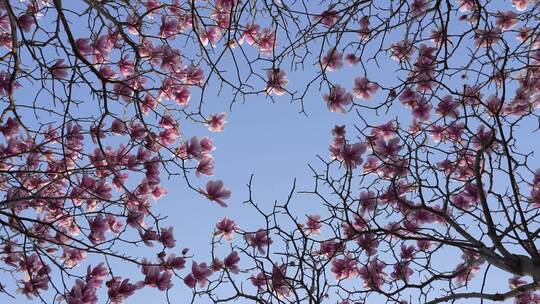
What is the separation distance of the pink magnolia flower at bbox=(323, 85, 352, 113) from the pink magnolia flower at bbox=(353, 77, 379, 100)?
0.34 meters

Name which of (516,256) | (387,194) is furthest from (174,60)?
(516,256)

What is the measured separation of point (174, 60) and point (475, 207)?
7.95 ft

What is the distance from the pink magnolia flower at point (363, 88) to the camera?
13.9 ft

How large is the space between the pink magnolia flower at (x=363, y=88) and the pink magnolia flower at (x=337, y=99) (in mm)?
338

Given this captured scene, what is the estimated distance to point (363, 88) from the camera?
4.25 m

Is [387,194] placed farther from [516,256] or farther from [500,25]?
[500,25]

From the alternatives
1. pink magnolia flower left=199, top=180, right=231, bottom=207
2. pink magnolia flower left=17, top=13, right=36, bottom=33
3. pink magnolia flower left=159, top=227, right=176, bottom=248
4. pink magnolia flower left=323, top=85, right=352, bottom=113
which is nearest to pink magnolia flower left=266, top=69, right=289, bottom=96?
pink magnolia flower left=323, top=85, right=352, bottom=113

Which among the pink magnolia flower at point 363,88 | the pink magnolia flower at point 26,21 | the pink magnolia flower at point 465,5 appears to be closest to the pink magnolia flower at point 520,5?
the pink magnolia flower at point 465,5

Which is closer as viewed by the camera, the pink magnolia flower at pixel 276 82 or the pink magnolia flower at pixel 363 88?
the pink magnolia flower at pixel 276 82

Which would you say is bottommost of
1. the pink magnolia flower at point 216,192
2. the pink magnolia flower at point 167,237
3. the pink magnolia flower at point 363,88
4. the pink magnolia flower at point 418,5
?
the pink magnolia flower at point 167,237

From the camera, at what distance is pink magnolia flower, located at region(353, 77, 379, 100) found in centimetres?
424

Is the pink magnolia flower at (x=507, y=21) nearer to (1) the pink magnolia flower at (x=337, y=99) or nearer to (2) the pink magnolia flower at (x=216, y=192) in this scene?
(1) the pink magnolia flower at (x=337, y=99)

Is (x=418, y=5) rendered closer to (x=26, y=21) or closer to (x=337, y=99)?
(x=337, y=99)

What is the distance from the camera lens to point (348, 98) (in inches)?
154
